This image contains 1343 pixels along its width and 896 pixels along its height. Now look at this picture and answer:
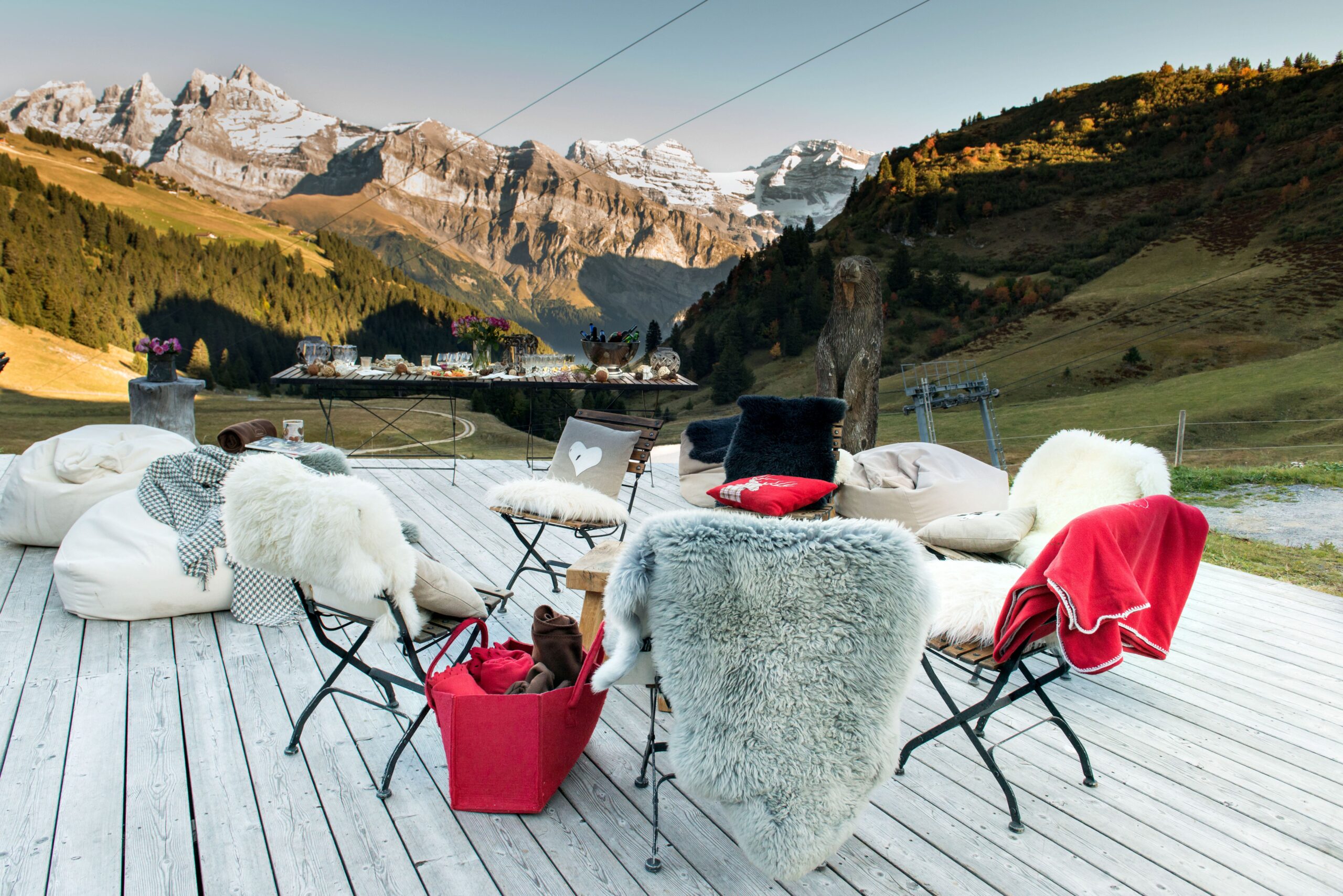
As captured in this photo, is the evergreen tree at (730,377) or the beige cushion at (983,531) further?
the evergreen tree at (730,377)

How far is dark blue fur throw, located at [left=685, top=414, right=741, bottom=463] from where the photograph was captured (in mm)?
4445

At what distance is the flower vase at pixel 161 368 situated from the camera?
17.3ft

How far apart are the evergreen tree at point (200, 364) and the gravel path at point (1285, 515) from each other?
33.7 metres

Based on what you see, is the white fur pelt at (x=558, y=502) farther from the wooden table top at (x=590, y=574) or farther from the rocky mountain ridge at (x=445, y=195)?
the rocky mountain ridge at (x=445, y=195)

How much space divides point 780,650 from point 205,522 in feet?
8.31

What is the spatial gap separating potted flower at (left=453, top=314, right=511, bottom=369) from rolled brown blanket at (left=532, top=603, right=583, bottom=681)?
12.5 ft

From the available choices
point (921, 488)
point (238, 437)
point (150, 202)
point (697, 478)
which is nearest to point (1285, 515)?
point (921, 488)

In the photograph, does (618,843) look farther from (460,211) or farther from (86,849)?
(460,211)

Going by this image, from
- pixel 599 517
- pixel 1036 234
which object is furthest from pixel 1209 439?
pixel 599 517

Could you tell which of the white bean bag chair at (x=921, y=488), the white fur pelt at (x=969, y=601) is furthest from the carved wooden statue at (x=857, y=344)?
the white fur pelt at (x=969, y=601)

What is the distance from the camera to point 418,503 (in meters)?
4.53

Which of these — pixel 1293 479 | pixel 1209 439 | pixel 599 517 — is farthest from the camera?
pixel 1209 439

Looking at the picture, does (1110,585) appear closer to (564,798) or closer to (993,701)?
(993,701)

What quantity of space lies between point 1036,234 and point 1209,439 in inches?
917
